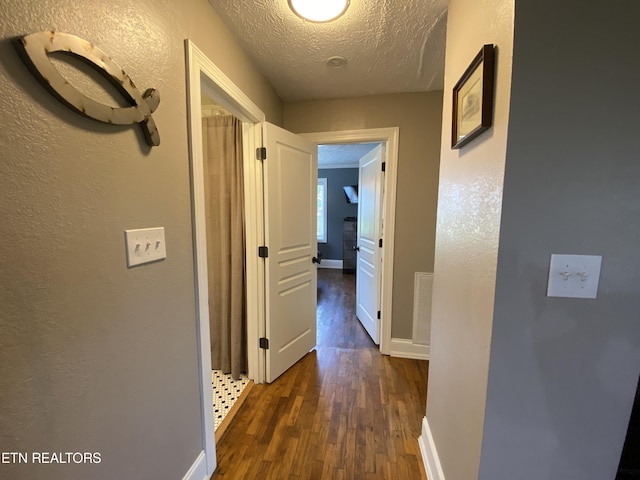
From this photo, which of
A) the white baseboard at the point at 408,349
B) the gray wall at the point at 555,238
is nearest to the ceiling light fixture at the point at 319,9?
the gray wall at the point at 555,238

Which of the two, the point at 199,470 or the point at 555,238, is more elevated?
the point at 555,238

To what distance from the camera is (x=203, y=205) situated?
4.18ft

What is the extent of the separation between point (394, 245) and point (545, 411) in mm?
1666

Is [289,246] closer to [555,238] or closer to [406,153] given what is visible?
[406,153]

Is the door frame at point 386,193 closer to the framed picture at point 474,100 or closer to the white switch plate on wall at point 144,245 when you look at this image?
the framed picture at point 474,100

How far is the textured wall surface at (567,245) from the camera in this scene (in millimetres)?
661

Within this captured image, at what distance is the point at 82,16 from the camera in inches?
28.1

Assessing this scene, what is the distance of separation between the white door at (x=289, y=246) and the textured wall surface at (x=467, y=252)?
1.15m

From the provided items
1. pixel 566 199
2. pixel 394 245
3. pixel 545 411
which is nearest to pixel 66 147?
pixel 566 199

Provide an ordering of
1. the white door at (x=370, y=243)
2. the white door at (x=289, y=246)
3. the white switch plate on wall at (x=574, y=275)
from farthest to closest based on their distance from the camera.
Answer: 1. the white door at (x=370, y=243)
2. the white door at (x=289, y=246)
3. the white switch plate on wall at (x=574, y=275)

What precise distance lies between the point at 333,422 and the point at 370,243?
5.48 ft

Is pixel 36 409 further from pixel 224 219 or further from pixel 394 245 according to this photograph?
pixel 394 245

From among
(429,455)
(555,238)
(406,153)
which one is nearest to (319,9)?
(406,153)

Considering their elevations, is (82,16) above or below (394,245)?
above
